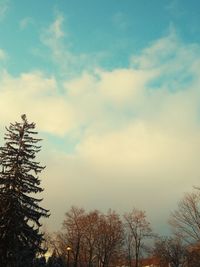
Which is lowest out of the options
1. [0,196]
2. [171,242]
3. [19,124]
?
[0,196]

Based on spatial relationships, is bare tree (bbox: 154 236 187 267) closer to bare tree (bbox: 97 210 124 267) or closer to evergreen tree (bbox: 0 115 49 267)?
bare tree (bbox: 97 210 124 267)

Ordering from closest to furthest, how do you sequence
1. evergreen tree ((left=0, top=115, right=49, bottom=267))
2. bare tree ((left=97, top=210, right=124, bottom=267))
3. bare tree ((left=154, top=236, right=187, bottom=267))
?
evergreen tree ((left=0, top=115, right=49, bottom=267)) < bare tree ((left=97, top=210, right=124, bottom=267)) < bare tree ((left=154, top=236, right=187, bottom=267))

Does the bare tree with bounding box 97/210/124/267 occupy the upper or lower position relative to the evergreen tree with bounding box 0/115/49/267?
upper

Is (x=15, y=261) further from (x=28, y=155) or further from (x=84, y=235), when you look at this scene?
(x=84, y=235)

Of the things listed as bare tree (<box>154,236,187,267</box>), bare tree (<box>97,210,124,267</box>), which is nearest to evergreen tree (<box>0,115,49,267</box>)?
bare tree (<box>97,210,124,267</box>)

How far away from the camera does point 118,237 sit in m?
77.0

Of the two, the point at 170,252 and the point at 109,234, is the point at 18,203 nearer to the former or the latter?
the point at 109,234

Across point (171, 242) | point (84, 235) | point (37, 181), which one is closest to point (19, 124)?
point (37, 181)

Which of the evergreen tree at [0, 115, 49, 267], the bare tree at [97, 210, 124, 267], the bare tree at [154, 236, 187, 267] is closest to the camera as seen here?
the evergreen tree at [0, 115, 49, 267]

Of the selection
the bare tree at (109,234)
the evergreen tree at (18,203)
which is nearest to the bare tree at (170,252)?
the bare tree at (109,234)

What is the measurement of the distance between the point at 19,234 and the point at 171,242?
66363 millimetres

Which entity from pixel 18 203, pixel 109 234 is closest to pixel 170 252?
pixel 109 234

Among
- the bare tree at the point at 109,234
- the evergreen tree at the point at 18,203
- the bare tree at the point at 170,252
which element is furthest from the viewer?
the bare tree at the point at 170,252

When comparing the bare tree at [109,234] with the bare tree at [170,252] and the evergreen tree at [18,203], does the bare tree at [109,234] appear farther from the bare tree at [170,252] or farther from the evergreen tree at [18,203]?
the evergreen tree at [18,203]
